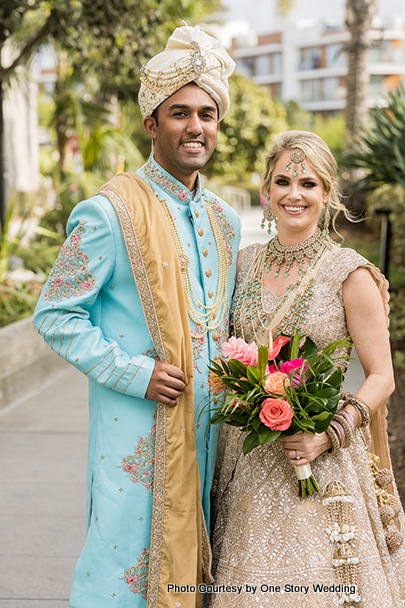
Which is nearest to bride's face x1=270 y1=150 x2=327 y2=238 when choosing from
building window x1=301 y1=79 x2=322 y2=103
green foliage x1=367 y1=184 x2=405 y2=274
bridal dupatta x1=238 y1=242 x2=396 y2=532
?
bridal dupatta x1=238 y1=242 x2=396 y2=532

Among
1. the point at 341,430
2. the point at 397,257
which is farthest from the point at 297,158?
the point at 397,257

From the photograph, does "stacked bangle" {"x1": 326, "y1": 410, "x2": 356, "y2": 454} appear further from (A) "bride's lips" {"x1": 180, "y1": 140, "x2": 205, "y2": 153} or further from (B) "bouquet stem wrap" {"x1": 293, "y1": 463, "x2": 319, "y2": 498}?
(A) "bride's lips" {"x1": 180, "y1": 140, "x2": 205, "y2": 153}

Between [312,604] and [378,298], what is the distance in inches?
40.5

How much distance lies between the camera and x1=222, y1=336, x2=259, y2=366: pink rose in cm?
211

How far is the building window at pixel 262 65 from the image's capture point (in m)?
86.6

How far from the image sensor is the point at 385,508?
7.93 feet

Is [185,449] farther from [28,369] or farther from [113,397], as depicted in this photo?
[28,369]

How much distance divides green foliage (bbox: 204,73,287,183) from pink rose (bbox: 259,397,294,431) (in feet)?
64.2

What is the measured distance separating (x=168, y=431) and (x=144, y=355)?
271mm

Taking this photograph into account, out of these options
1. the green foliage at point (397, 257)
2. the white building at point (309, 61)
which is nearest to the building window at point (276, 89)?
the white building at point (309, 61)

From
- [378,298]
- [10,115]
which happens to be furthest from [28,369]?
[10,115]

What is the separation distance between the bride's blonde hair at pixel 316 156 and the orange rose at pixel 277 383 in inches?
26.6

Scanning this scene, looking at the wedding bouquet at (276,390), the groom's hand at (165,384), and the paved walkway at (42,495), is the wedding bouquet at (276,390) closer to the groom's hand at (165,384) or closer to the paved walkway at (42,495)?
the groom's hand at (165,384)

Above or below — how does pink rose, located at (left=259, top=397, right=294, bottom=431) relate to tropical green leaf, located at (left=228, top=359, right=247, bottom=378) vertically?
below
